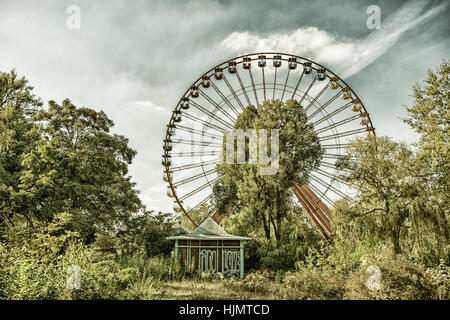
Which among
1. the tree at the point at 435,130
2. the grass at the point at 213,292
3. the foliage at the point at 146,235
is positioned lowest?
the grass at the point at 213,292

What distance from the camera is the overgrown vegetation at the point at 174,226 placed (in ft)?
20.3

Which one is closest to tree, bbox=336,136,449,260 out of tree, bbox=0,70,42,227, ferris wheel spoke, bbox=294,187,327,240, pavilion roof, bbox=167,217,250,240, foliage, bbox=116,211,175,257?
ferris wheel spoke, bbox=294,187,327,240

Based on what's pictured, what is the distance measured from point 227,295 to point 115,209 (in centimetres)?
834

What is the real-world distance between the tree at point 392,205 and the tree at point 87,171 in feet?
33.2

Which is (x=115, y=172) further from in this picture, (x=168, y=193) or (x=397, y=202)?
(x=397, y=202)

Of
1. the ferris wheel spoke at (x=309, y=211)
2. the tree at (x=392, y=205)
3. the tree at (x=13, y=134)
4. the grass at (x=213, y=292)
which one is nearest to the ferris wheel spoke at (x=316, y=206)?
the ferris wheel spoke at (x=309, y=211)

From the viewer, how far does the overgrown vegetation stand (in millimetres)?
6184

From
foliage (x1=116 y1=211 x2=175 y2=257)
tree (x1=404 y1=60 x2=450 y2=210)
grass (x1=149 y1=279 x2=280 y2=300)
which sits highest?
tree (x1=404 y1=60 x2=450 y2=210)

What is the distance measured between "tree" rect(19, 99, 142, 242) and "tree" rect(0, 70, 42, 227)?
1.54ft

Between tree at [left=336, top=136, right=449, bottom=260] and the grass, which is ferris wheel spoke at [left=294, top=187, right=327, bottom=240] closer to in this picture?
tree at [left=336, top=136, right=449, bottom=260]

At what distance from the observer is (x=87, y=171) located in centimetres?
1338

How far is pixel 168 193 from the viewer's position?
1777 cm

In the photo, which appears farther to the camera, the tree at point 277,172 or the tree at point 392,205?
the tree at point 277,172

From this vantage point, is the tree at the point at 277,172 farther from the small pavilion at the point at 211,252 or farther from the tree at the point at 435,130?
the tree at the point at 435,130
